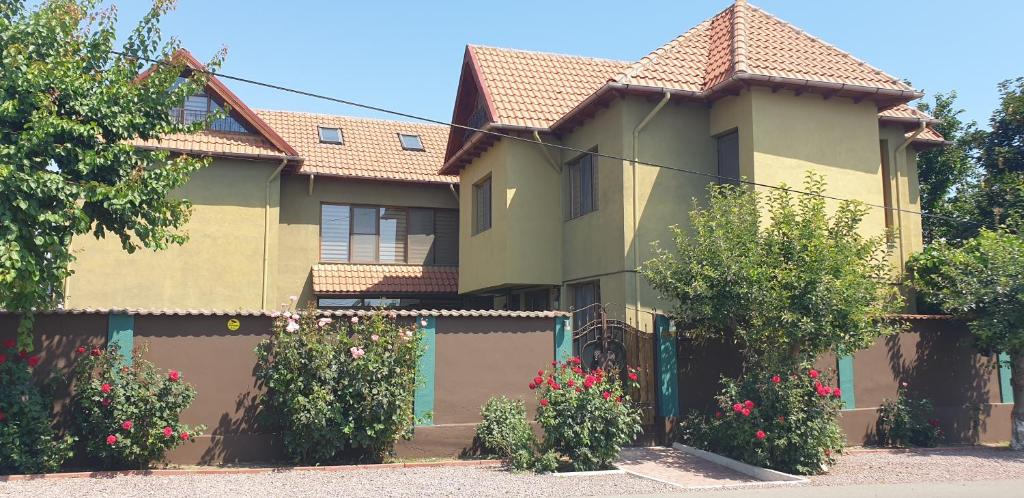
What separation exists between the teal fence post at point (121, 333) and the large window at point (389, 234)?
36.3 feet

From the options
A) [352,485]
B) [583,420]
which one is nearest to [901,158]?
[583,420]

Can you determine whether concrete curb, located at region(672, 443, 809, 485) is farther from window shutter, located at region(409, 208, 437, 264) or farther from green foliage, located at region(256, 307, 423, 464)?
window shutter, located at region(409, 208, 437, 264)

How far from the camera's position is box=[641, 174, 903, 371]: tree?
11.0 metres

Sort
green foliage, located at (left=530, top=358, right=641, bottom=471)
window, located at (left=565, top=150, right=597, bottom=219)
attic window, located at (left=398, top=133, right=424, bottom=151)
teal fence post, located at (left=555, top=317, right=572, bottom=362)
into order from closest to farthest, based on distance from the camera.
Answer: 1. green foliage, located at (left=530, top=358, right=641, bottom=471)
2. teal fence post, located at (left=555, top=317, right=572, bottom=362)
3. window, located at (left=565, top=150, right=597, bottom=219)
4. attic window, located at (left=398, top=133, right=424, bottom=151)

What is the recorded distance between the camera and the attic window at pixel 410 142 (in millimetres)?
23422

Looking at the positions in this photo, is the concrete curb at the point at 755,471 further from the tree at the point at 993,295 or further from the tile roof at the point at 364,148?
the tile roof at the point at 364,148

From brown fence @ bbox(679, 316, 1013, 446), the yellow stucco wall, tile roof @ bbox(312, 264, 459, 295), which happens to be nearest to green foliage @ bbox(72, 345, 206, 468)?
brown fence @ bbox(679, 316, 1013, 446)

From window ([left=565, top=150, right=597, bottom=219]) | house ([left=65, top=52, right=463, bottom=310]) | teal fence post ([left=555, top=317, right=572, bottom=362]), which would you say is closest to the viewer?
teal fence post ([left=555, top=317, right=572, bottom=362])

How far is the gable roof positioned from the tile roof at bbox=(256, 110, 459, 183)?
123 inches

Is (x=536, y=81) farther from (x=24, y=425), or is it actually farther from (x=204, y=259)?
(x=24, y=425)

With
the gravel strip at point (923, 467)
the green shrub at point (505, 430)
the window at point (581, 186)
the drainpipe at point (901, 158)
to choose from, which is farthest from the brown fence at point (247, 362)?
the drainpipe at point (901, 158)

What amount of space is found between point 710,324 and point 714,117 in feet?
15.8

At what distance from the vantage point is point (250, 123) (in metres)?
18.7

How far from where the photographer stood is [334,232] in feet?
70.4
